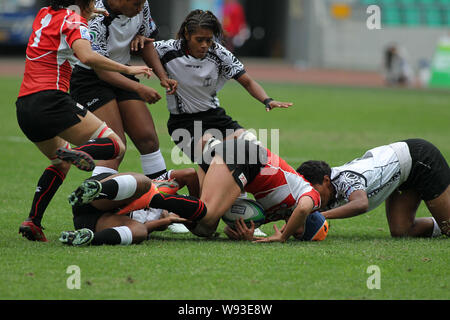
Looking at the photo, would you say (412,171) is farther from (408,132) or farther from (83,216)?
(408,132)

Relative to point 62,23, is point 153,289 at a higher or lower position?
lower

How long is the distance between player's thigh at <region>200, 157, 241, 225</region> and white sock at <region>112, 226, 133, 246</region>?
0.60 meters

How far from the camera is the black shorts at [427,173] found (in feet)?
21.1

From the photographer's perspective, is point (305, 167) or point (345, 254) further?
point (305, 167)

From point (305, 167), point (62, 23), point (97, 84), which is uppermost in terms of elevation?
point (62, 23)

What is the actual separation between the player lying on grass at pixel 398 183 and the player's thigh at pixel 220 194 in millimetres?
701

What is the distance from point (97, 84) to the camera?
6.73 metres

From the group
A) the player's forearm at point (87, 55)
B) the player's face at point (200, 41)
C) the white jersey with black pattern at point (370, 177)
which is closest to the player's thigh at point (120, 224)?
the player's forearm at point (87, 55)

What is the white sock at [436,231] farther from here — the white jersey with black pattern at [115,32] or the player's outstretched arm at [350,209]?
the white jersey with black pattern at [115,32]

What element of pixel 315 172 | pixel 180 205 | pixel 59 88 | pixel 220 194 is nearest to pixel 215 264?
pixel 180 205

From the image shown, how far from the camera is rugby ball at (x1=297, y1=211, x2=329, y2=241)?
594 cm
